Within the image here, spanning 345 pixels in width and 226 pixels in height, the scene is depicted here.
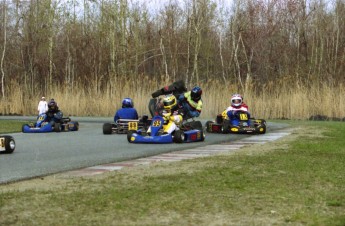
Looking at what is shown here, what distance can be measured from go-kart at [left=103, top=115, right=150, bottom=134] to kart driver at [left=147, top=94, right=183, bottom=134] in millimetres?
2196

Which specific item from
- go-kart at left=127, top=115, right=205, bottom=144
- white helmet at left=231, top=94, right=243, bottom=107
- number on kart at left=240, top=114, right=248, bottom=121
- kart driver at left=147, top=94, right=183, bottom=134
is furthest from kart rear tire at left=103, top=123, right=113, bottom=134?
number on kart at left=240, top=114, right=248, bottom=121

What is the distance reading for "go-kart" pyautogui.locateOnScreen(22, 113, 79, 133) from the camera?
20714 mm

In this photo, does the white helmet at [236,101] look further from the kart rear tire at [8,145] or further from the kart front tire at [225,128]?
the kart rear tire at [8,145]

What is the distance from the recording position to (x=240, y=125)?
18.6 m

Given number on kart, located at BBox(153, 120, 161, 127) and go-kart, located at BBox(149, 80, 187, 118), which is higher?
go-kart, located at BBox(149, 80, 187, 118)

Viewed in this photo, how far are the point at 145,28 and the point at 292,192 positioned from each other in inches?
1715

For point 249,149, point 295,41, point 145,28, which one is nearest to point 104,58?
point 145,28

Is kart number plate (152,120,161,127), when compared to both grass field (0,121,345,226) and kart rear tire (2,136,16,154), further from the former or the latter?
grass field (0,121,345,226)

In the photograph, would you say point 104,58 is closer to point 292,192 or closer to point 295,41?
point 295,41

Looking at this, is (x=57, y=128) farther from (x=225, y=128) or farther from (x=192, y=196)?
(x=192, y=196)

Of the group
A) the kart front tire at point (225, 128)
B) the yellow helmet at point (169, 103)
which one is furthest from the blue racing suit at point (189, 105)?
the yellow helmet at point (169, 103)

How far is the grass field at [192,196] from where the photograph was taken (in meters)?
5.70

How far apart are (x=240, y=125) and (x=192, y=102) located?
73.4 inches

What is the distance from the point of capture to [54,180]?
8.27 metres
